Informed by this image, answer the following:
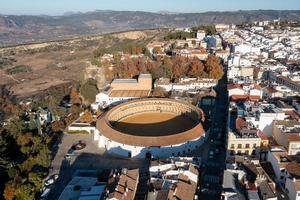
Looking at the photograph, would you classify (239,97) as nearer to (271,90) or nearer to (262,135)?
(271,90)

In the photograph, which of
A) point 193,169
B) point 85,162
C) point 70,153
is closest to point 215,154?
point 193,169

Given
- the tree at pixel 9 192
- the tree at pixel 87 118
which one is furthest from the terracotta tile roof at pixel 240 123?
the tree at pixel 9 192

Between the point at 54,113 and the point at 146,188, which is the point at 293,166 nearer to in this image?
the point at 146,188

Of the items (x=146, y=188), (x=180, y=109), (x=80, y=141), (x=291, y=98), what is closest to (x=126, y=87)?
(x=180, y=109)

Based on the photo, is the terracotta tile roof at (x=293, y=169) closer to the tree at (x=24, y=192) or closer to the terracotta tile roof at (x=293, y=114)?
the terracotta tile roof at (x=293, y=114)

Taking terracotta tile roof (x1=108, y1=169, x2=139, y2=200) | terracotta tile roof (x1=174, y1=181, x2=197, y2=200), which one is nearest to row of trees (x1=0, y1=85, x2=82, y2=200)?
terracotta tile roof (x1=108, y1=169, x2=139, y2=200)

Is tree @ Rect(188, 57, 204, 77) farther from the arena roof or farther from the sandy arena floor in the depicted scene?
the arena roof
